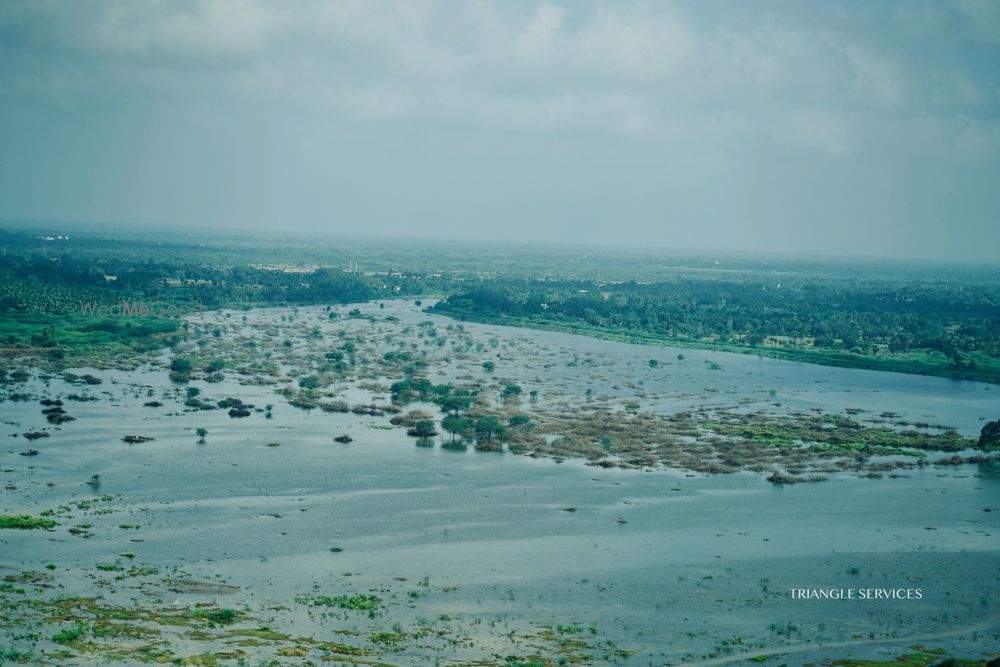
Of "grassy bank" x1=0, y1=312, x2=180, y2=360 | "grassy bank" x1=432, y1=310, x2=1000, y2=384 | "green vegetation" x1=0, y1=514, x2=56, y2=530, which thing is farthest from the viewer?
"grassy bank" x1=432, y1=310, x2=1000, y2=384

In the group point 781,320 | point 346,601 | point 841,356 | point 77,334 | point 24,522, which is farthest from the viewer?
point 781,320

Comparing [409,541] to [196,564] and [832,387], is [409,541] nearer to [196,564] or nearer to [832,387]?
[196,564]

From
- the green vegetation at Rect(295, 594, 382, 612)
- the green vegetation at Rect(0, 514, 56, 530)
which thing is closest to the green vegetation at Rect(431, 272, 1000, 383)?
the green vegetation at Rect(295, 594, 382, 612)

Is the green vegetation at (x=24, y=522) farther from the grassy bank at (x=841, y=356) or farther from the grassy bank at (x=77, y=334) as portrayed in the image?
the grassy bank at (x=841, y=356)

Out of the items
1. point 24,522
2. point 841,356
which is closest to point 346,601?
point 24,522

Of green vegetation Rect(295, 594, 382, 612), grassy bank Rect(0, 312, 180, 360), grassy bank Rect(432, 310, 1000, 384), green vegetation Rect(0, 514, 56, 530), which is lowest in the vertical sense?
green vegetation Rect(0, 514, 56, 530)

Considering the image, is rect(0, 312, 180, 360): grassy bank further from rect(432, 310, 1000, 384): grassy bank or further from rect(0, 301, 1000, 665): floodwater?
rect(432, 310, 1000, 384): grassy bank

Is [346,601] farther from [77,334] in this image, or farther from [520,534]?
[77,334]

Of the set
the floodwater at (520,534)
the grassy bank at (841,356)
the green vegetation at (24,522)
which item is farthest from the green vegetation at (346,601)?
the grassy bank at (841,356)
